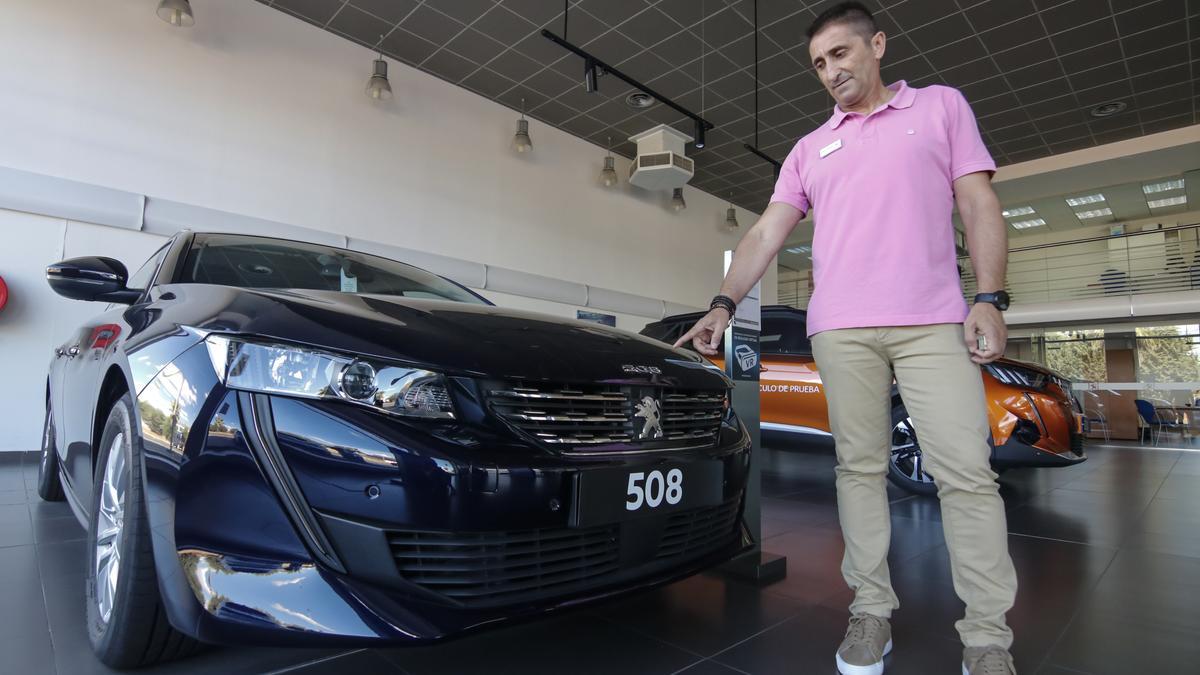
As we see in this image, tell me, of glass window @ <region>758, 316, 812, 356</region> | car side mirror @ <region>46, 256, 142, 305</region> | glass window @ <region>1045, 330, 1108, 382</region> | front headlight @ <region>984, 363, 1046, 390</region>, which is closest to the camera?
car side mirror @ <region>46, 256, 142, 305</region>

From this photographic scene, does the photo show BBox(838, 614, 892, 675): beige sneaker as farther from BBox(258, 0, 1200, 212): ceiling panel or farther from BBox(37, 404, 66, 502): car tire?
BBox(258, 0, 1200, 212): ceiling panel

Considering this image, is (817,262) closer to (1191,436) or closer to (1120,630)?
(1120,630)

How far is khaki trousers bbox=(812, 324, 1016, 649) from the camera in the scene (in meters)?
1.23

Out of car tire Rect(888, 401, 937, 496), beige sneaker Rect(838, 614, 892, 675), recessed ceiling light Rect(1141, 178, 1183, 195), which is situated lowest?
beige sneaker Rect(838, 614, 892, 675)

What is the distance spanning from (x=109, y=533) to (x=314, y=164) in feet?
16.4

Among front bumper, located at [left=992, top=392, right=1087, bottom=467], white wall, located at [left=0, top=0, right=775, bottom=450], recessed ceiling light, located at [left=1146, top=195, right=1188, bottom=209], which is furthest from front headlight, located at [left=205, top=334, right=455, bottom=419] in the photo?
recessed ceiling light, located at [left=1146, top=195, right=1188, bottom=209]

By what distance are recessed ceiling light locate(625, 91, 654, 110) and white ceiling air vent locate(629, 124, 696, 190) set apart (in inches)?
21.8

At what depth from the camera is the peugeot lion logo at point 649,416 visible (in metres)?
1.26

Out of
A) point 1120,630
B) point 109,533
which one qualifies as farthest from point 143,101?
point 1120,630

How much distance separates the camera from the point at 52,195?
4207 millimetres

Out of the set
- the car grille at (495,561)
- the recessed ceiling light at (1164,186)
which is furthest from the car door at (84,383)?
the recessed ceiling light at (1164,186)

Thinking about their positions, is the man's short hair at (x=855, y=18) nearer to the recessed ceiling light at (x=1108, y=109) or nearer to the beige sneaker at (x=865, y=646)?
the beige sneaker at (x=865, y=646)

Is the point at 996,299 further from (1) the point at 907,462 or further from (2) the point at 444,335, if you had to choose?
(1) the point at 907,462

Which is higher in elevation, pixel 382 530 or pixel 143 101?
pixel 143 101
